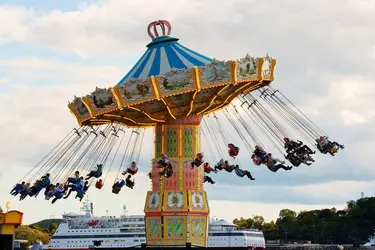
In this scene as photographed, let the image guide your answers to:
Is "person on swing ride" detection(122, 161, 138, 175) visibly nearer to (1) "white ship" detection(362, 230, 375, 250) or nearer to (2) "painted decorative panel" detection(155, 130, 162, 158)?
(2) "painted decorative panel" detection(155, 130, 162, 158)

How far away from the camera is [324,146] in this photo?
35.8 meters

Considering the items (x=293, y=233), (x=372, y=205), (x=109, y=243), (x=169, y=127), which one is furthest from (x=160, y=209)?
(x=293, y=233)

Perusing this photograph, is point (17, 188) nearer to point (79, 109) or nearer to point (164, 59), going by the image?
point (79, 109)

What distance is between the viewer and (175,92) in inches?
1395

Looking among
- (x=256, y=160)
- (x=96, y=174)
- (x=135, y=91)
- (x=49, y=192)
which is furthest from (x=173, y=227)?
(x=135, y=91)

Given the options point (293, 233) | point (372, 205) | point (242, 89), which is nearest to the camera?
point (242, 89)

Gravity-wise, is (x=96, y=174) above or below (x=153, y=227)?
above

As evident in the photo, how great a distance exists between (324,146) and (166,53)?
8156 millimetres

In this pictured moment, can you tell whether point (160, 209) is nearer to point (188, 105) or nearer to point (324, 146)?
point (188, 105)

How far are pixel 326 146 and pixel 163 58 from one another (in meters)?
8.13

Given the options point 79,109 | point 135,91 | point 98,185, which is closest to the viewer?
point 135,91

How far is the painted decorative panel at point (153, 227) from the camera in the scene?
125 ft

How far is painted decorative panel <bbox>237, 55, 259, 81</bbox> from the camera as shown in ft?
118

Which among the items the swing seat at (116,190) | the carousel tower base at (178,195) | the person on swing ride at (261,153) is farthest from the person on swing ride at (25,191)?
the person on swing ride at (261,153)
